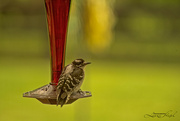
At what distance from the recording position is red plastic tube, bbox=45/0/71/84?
7.54 ft

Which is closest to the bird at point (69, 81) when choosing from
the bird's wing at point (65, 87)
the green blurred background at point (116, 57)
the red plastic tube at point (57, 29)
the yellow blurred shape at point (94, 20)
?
the bird's wing at point (65, 87)

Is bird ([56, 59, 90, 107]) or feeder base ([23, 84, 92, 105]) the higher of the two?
bird ([56, 59, 90, 107])

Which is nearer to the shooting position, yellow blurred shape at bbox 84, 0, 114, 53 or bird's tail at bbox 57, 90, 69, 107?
bird's tail at bbox 57, 90, 69, 107

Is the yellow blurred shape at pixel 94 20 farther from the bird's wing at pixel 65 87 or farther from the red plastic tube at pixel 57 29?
the bird's wing at pixel 65 87

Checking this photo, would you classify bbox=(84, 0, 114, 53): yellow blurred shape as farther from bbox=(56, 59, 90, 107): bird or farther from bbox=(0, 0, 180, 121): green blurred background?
bbox=(0, 0, 180, 121): green blurred background

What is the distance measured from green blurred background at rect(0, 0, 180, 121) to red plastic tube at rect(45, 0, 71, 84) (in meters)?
7.65

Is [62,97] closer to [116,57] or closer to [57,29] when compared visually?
[57,29]

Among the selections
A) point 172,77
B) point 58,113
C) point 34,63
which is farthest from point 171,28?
point 58,113

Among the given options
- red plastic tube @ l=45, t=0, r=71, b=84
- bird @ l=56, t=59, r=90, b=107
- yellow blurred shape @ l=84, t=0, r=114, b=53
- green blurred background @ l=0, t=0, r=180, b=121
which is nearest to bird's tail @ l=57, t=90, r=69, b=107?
bird @ l=56, t=59, r=90, b=107

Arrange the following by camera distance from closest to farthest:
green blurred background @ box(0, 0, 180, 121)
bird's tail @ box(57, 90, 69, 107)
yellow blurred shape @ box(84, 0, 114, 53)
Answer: bird's tail @ box(57, 90, 69, 107), yellow blurred shape @ box(84, 0, 114, 53), green blurred background @ box(0, 0, 180, 121)

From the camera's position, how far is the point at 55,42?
236 centimetres

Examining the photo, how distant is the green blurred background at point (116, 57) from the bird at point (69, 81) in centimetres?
769

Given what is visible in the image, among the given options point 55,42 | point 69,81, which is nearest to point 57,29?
point 55,42

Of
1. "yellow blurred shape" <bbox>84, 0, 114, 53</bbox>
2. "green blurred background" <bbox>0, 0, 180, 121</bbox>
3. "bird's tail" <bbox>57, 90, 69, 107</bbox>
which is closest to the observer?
"bird's tail" <bbox>57, 90, 69, 107</bbox>
